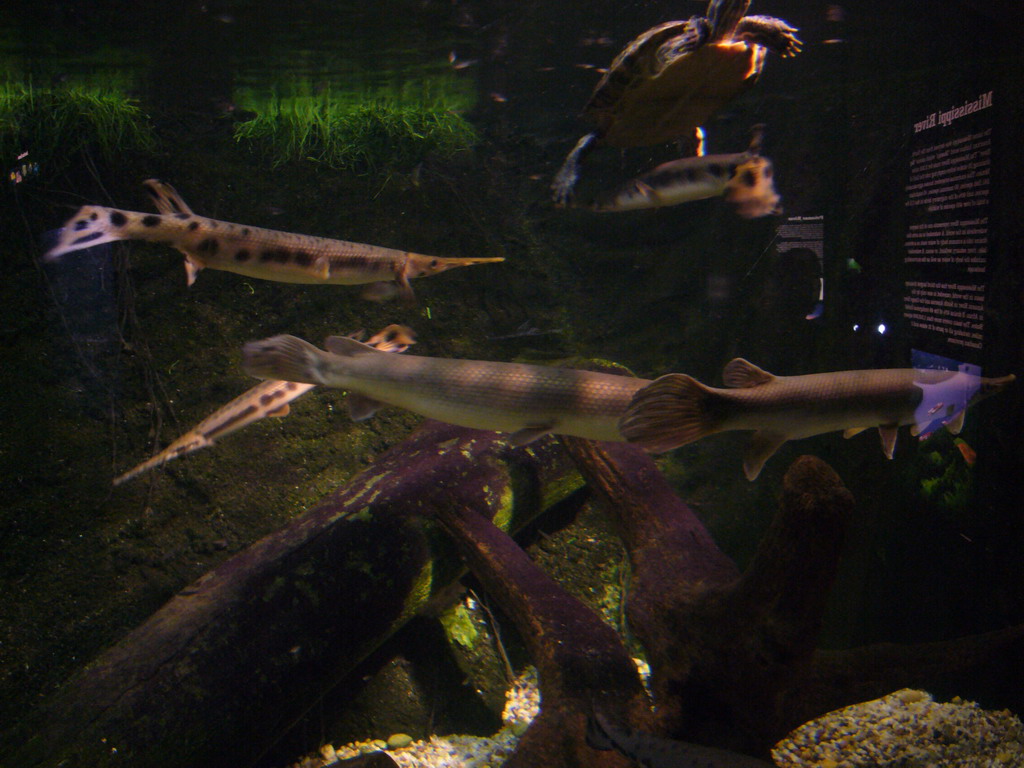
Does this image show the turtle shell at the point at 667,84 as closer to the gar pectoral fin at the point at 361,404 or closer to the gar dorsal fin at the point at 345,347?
the gar dorsal fin at the point at 345,347

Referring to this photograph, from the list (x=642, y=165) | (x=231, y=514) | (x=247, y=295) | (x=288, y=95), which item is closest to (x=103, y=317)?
(x=247, y=295)

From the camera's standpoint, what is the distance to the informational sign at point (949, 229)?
2.87 metres

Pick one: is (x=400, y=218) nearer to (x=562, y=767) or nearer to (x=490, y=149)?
(x=490, y=149)

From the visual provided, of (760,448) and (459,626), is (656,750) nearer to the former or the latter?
(760,448)

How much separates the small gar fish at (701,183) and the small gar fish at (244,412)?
1898 mm

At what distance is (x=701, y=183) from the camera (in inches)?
143

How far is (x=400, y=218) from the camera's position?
17.9 feet

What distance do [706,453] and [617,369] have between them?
120cm

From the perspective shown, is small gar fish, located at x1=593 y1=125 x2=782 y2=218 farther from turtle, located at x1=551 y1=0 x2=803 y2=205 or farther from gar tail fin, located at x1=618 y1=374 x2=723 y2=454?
gar tail fin, located at x1=618 y1=374 x2=723 y2=454

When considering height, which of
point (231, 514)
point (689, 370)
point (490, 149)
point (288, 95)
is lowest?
point (231, 514)

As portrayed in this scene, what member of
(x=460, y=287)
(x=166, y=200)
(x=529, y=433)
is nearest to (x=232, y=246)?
(x=166, y=200)

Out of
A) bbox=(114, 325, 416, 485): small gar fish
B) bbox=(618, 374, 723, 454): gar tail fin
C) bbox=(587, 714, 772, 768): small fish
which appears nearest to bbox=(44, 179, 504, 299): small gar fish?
bbox=(114, 325, 416, 485): small gar fish

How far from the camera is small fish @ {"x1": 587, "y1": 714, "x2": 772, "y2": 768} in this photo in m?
2.21

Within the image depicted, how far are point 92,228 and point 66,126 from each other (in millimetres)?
2396
